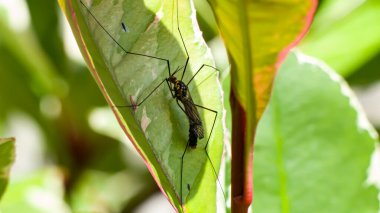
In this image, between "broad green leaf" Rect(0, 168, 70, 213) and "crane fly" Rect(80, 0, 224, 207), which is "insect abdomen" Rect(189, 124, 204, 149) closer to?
"crane fly" Rect(80, 0, 224, 207)

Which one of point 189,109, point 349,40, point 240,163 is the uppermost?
point 349,40

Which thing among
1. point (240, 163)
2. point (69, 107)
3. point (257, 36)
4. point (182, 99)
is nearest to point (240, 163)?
point (240, 163)

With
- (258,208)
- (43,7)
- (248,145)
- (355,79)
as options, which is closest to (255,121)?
(248,145)

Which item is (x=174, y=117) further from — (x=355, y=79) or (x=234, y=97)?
(x=355, y=79)

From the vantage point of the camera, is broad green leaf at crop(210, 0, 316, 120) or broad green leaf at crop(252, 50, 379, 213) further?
broad green leaf at crop(252, 50, 379, 213)

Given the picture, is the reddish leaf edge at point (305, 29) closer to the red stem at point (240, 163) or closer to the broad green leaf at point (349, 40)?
the red stem at point (240, 163)

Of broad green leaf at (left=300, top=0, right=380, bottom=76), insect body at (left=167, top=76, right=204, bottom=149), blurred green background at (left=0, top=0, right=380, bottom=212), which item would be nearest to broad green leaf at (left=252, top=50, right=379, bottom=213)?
insect body at (left=167, top=76, right=204, bottom=149)

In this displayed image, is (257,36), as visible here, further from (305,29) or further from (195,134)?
(195,134)

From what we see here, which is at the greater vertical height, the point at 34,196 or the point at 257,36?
the point at 34,196
